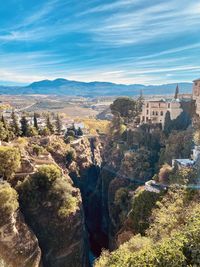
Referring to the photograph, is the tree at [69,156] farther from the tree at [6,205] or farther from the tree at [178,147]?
the tree at [6,205]

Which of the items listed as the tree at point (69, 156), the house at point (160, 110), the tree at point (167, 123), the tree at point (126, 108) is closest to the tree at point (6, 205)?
the tree at point (69, 156)

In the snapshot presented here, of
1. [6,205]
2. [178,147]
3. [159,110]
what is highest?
[159,110]

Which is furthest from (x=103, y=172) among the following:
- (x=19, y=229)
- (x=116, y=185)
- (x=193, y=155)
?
(x=19, y=229)

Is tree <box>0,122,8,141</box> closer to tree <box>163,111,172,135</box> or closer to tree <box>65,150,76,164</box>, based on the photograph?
tree <box>65,150,76,164</box>

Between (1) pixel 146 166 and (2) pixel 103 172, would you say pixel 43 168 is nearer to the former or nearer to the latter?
(1) pixel 146 166

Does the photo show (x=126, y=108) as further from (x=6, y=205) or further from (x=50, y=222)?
(x=6, y=205)

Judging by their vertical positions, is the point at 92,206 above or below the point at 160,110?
below

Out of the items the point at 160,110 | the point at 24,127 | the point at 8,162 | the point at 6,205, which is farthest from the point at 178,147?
the point at 24,127
